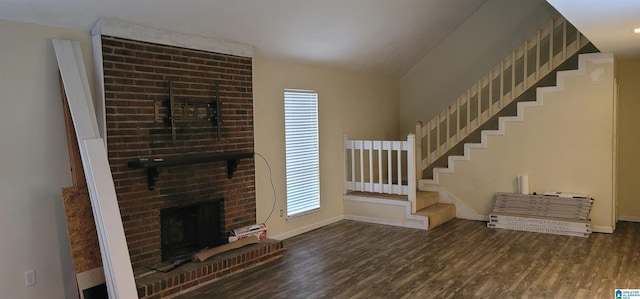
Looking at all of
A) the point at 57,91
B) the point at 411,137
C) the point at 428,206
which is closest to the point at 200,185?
the point at 57,91

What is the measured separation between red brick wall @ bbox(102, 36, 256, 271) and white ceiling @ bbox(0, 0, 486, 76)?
302 millimetres

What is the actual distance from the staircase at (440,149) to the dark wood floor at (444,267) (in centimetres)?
50

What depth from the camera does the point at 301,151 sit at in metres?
6.35

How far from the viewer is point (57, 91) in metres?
3.87

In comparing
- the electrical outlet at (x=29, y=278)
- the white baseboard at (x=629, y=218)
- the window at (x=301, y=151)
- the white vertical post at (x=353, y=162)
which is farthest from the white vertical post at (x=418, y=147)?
the electrical outlet at (x=29, y=278)

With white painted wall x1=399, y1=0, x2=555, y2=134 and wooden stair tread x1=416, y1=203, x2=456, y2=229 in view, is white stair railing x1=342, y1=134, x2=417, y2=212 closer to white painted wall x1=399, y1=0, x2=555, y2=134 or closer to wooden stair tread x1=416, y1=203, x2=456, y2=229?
wooden stair tread x1=416, y1=203, x2=456, y2=229

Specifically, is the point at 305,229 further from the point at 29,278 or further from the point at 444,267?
the point at 29,278

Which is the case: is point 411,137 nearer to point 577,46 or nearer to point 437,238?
point 437,238

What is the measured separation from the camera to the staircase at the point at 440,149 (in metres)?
6.47

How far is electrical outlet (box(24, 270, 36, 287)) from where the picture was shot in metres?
3.69

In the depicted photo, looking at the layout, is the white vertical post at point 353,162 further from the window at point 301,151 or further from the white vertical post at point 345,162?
the window at point 301,151

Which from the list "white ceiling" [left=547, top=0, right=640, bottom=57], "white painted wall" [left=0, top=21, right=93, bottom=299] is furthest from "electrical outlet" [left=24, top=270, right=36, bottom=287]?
"white ceiling" [left=547, top=0, right=640, bottom=57]

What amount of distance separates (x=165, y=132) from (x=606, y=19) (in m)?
4.09

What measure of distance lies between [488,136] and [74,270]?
17.8 feet
